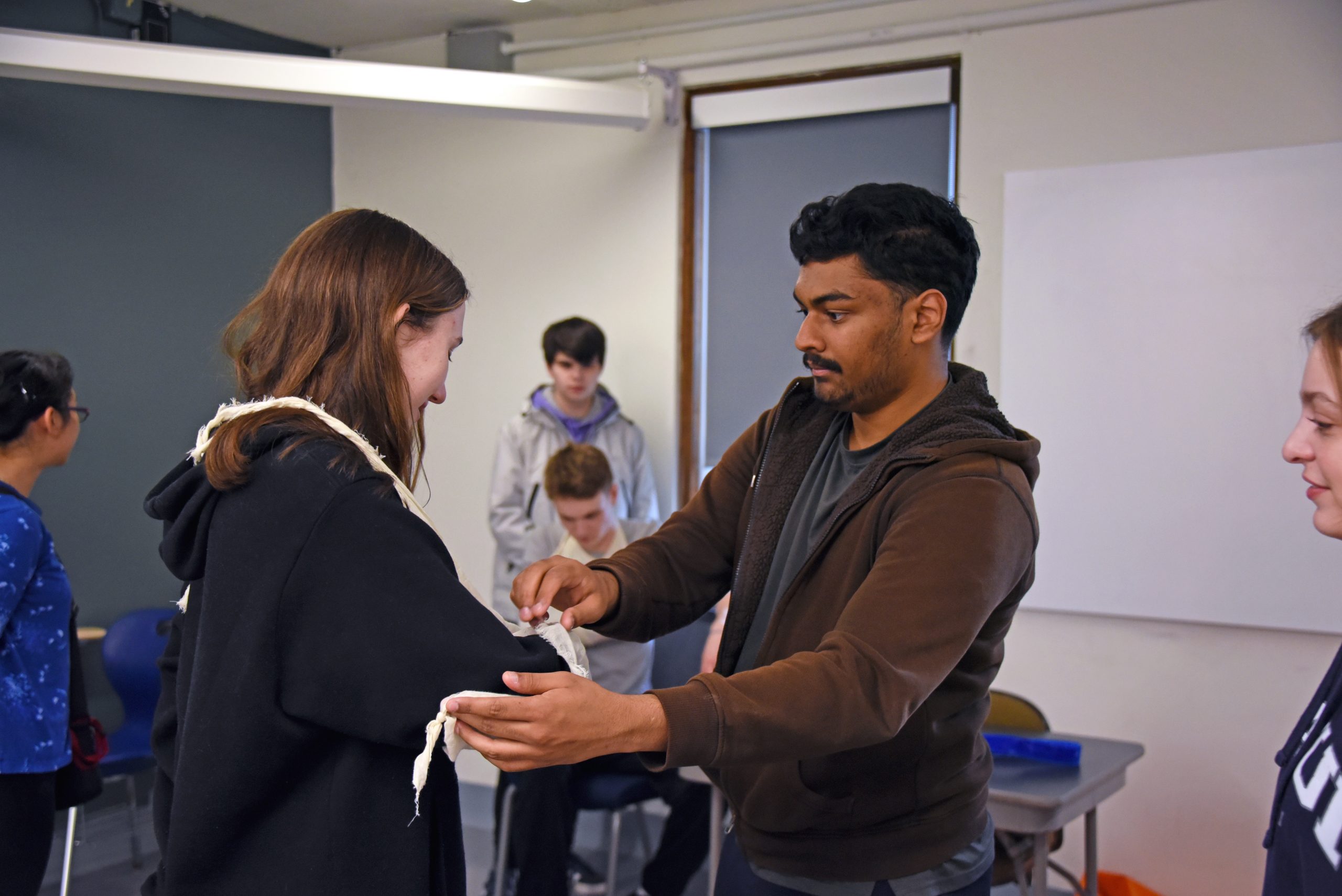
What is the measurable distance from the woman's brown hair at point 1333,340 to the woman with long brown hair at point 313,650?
89 centimetres

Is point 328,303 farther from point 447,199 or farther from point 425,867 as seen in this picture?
point 447,199

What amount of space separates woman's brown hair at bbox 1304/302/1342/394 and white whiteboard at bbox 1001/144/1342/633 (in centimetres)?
221

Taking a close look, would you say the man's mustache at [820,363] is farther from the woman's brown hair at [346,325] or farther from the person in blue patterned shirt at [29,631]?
the person in blue patterned shirt at [29,631]

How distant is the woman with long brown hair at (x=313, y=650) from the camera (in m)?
1.14

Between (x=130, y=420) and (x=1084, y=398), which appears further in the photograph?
(x=130, y=420)

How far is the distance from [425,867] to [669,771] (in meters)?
Result: 2.21

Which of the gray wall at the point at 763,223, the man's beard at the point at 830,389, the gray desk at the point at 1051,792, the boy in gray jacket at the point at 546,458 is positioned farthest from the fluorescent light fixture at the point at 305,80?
the man's beard at the point at 830,389

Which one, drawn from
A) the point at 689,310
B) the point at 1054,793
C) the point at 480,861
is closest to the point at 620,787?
the point at 480,861

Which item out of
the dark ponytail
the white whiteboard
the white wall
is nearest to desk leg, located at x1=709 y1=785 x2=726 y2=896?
the white wall

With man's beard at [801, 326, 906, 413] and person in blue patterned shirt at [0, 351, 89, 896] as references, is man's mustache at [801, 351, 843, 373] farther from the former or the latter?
person in blue patterned shirt at [0, 351, 89, 896]

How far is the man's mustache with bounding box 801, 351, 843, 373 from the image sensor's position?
5.08 ft

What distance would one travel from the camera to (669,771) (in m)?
3.37

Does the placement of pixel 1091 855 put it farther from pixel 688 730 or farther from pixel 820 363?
pixel 688 730

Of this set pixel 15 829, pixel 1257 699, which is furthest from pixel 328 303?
pixel 1257 699
